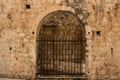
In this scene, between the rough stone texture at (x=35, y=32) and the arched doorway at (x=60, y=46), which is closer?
the rough stone texture at (x=35, y=32)

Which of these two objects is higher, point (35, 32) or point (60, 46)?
point (35, 32)

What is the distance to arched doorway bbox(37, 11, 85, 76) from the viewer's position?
1474cm

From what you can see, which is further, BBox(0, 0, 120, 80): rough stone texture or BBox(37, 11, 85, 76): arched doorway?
BBox(37, 11, 85, 76): arched doorway

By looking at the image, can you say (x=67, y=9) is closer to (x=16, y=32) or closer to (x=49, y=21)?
(x=49, y=21)

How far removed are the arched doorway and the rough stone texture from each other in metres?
0.35

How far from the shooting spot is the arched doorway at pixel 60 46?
1474cm

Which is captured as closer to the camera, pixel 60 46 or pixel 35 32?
pixel 35 32

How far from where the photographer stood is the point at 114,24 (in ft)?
47.7

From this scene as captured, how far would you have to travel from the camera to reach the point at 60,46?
48.5 feet

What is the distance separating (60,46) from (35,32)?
3.90 feet

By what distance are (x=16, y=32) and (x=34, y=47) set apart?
95cm

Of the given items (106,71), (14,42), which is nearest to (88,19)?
(106,71)

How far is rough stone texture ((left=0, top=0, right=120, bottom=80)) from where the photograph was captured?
14492 mm

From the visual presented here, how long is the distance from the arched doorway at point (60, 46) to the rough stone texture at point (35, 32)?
1.15 feet
